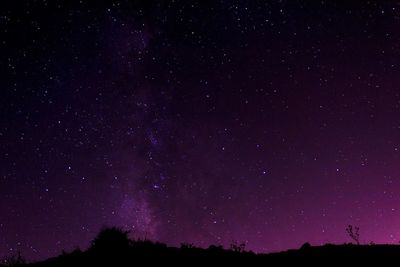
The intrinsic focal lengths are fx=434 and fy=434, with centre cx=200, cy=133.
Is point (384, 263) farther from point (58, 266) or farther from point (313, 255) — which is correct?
point (58, 266)

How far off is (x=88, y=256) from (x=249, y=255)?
15.7 ft

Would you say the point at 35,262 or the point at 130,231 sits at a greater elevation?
the point at 130,231

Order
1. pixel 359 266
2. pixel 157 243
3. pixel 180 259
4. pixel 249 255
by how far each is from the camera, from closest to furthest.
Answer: pixel 359 266 → pixel 180 259 → pixel 249 255 → pixel 157 243

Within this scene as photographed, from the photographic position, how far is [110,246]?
13.7 metres

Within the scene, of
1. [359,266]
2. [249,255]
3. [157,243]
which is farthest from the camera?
[157,243]

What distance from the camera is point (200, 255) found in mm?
12742

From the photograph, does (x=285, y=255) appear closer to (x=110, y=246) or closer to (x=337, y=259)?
(x=337, y=259)

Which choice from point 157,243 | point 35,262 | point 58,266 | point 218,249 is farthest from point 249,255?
point 35,262

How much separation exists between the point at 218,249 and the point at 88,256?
3.96 metres

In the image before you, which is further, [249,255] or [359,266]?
[249,255]

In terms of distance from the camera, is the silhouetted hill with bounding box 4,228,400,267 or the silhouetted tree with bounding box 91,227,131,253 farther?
the silhouetted tree with bounding box 91,227,131,253

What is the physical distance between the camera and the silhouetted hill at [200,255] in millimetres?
11898

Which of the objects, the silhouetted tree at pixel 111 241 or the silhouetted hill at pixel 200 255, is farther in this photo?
the silhouetted tree at pixel 111 241

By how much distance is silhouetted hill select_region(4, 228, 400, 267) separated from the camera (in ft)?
39.0
